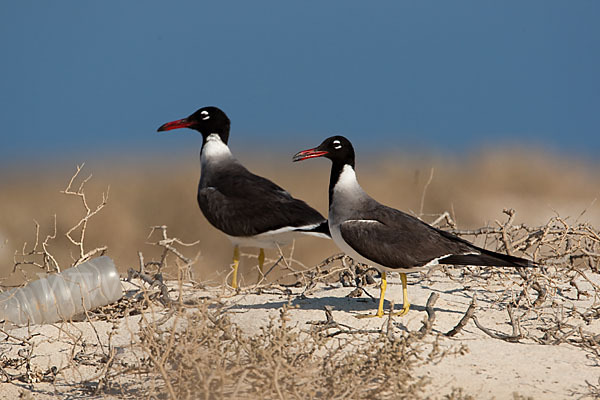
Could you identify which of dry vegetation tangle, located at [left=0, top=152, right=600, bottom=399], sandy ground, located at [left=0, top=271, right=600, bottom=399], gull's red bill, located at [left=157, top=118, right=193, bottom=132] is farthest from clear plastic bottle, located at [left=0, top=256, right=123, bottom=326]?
gull's red bill, located at [left=157, top=118, right=193, bottom=132]

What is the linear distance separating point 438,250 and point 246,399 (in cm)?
225

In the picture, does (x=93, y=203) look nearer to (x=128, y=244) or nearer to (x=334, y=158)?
(x=128, y=244)

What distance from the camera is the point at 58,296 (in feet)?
20.9

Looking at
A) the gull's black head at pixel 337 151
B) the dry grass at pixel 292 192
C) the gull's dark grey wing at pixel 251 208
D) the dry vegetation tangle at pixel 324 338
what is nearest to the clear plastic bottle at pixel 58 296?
the dry vegetation tangle at pixel 324 338

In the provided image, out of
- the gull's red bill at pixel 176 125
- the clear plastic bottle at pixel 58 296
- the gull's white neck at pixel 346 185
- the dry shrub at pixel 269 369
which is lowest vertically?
the clear plastic bottle at pixel 58 296

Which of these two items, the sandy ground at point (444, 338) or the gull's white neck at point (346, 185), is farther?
the gull's white neck at point (346, 185)

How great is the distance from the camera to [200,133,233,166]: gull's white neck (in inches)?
327

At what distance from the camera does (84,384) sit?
482 cm

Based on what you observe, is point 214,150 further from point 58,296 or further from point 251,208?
point 58,296

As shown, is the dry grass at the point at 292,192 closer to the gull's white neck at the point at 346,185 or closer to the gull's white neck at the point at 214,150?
the gull's white neck at the point at 214,150

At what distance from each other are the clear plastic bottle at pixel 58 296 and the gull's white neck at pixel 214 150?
7.05 feet

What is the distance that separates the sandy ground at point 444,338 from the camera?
4457mm

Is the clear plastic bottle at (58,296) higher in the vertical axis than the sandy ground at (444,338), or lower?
lower

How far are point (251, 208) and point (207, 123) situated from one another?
1.53m
